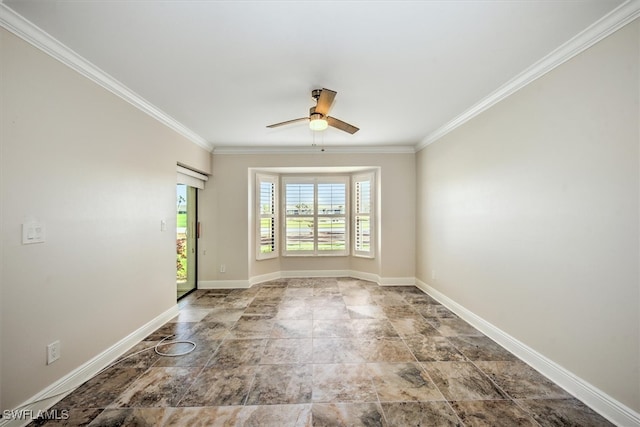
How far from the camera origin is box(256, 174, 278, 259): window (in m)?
5.04

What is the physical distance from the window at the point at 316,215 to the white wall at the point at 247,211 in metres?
0.66

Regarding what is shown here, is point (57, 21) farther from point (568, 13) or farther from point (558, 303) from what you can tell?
point (558, 303)

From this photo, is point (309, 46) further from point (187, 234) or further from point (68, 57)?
point (187, 234)

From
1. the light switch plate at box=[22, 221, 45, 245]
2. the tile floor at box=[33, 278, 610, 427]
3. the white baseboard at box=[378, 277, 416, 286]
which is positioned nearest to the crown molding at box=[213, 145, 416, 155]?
the white baseboard at box=[378, 277, 416, 286]

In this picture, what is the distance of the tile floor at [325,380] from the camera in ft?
5.65

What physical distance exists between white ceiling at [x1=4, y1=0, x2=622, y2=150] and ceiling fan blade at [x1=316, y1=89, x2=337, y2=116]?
19 centimetres

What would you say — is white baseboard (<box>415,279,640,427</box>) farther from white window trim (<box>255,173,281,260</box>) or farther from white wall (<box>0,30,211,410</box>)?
white wall (<box>0,30,211,410</box>)

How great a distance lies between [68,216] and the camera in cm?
196

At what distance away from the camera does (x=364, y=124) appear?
3574 mm

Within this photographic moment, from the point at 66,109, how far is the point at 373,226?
437 cm

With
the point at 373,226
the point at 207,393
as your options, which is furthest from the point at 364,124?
the point at 207,393

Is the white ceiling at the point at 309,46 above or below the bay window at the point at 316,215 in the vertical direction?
above

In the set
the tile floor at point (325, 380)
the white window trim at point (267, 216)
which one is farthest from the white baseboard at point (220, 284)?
the tile floor at point (325, 380)

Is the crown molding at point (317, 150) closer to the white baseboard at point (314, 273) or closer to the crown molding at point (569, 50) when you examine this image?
the crown molding at point (569, 50)
